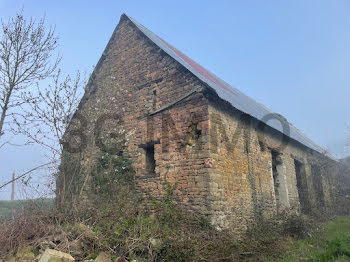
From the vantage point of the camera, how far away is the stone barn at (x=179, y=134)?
24.6 ft

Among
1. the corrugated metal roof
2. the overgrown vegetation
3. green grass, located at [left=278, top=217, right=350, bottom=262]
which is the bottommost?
green grass, located at [left=278, top=217, right=350, bottom=262]

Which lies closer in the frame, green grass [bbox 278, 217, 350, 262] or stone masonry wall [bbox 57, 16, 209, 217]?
green grass [bbox 278, 217, 350, 262]

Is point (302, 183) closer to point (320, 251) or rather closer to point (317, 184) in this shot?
point (317, 184)

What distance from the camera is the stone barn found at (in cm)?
751

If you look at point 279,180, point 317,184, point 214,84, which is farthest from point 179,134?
point 317,184

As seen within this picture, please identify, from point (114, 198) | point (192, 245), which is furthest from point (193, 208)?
point (114, 198)

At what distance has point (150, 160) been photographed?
29.6ft

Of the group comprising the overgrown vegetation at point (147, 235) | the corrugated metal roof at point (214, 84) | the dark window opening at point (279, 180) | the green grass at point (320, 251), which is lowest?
the green grass at point (320, 251)

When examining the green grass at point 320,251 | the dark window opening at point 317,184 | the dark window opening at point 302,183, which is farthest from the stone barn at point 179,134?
the dark window opening at point 317,184

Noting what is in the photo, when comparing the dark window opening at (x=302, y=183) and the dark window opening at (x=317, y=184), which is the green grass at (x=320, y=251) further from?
the dark window opening at (x=317, y=184)

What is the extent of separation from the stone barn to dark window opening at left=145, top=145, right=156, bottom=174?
3 cm

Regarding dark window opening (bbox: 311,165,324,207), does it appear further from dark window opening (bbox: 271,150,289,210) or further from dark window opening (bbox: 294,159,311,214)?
dark window opening (bbox: 271,150,289,210)

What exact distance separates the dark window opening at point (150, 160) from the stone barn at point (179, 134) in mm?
32

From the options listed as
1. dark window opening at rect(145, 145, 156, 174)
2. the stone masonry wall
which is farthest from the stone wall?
dark window opening at rect(145, 145, 156, 174)
